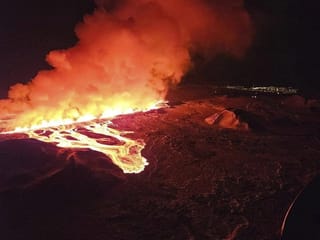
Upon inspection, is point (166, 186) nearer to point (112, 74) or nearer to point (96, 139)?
point (96, 139)

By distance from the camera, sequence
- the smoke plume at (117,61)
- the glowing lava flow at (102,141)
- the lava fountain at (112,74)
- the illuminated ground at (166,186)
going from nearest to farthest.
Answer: the illuminated ground at (166,186)
the glowing lava flow at (102,141)
the lava fountain at (112,74)
the smoke plume at (117,61)

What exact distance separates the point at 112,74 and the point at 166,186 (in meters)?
6.96

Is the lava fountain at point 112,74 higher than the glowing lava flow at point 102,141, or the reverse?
the lava fountain at point 112,74

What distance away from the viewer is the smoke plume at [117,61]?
1246 centimetres

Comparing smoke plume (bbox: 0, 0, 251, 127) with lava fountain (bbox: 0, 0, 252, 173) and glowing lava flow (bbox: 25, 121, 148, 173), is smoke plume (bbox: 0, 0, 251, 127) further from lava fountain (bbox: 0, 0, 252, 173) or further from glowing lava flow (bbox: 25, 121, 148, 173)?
glowing lava flow (bbox: 25, 121, 148, 173)

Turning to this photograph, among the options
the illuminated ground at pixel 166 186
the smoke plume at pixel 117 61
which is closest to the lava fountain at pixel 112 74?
the smoke plume at pixel 117 61

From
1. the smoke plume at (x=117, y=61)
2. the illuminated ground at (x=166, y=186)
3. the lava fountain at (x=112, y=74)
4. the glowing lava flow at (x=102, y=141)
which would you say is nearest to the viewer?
the illuminated ground at (x=166, y=186)

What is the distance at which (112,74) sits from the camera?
14.1 meters

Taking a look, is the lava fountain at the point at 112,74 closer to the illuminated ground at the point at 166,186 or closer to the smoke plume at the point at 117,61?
the smoke plume at the point at 117,61

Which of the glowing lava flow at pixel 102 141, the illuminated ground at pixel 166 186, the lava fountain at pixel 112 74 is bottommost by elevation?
the illuminated ground at pixel 166 186

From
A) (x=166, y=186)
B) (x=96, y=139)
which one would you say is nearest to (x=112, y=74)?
(x=96, y=139)

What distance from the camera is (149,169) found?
29.1ft

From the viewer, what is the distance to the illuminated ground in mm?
6473

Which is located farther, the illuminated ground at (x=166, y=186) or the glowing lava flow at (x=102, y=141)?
the glowing lava flow at (x=102, y=141)
